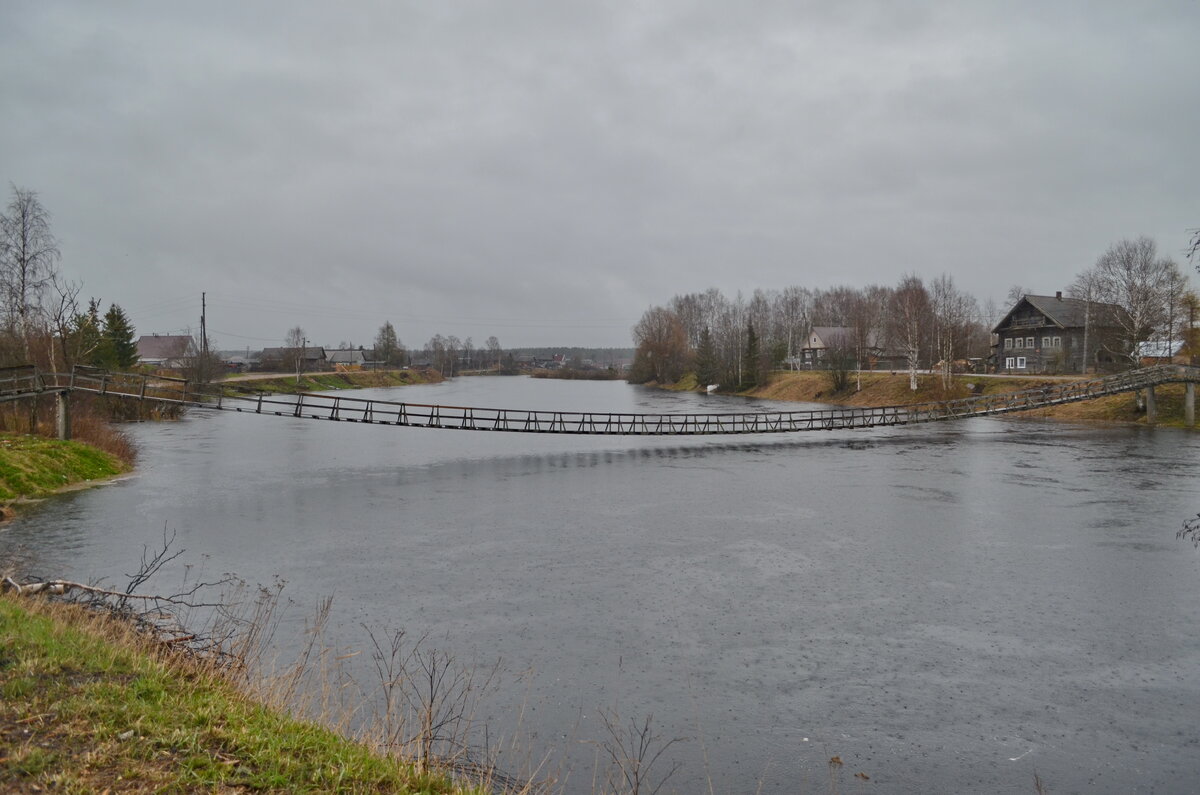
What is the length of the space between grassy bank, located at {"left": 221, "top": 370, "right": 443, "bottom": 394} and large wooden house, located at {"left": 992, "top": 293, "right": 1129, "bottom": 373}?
6958 centimetres

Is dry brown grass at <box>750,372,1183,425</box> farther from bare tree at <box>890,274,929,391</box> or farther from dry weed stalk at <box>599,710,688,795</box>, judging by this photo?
dry weed stalk at <box>599,710,688,795</box>

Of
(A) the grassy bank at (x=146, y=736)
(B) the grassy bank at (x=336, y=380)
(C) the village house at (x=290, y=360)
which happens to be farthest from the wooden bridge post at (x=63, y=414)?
(C) the village house at (x=290, y=360)

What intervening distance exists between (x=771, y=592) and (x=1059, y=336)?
6515 centimetres

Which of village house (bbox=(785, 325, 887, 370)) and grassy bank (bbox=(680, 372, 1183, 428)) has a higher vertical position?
village house (bbox=(785, 325, 887, 370))

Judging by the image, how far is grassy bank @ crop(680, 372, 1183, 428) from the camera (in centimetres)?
4659

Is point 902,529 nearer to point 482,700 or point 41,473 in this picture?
point 482,700

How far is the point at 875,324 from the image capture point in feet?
330

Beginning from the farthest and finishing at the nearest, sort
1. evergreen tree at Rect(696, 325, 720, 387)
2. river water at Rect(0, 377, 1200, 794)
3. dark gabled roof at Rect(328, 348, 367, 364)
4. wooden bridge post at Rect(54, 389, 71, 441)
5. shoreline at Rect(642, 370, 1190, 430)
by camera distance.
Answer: dark gabled roof at Rect(328, 348, 367, 364) < evergreen tree at Rect(696, 325, 720, 387) < shoreline at Rect(642, 370, 1190, 430) < wooden bridge post at Rect(54, 389, 71, 441) < river water at Rect(0, 377, 1200, 794)

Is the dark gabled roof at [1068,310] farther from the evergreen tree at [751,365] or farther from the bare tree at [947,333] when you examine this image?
the evergreen tree at [751,365]

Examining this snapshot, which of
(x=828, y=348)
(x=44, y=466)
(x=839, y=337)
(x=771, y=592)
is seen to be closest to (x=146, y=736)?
(x=771, y=592)

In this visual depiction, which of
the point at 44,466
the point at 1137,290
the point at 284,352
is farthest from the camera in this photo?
the point at 284,352

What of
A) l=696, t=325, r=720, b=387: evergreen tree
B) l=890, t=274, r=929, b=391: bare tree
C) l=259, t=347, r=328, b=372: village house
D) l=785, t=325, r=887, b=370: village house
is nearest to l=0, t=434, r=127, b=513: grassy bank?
l=890, t=274, r=929, b=391: bare tree

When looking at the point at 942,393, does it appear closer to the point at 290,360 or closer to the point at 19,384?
the point at 19,384

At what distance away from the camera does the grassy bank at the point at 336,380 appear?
83088 mm
